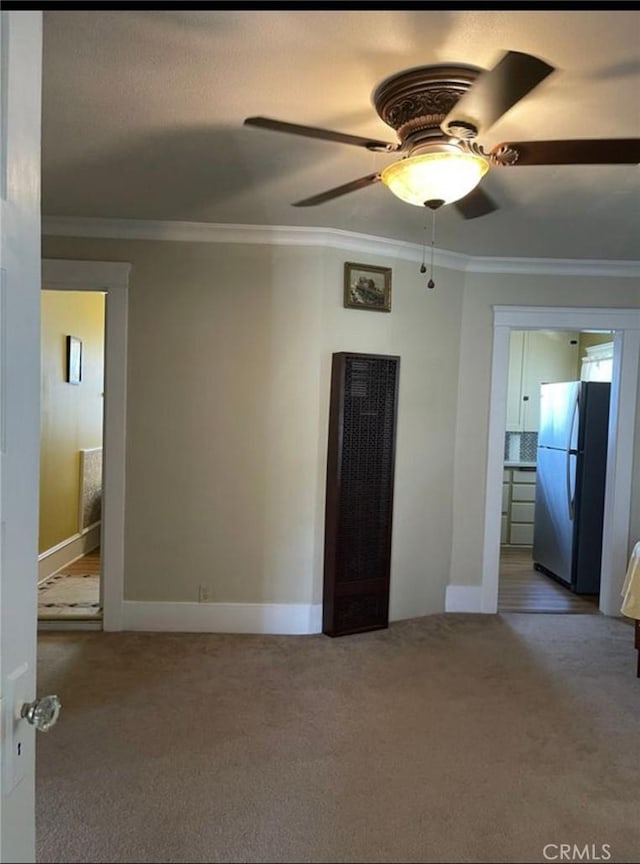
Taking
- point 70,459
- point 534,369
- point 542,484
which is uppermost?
point 534,369

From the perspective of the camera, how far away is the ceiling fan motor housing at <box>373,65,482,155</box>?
1.60 metres

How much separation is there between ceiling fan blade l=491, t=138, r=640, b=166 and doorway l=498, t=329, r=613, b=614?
219 centimetres

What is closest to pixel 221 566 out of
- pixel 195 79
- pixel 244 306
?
pixel 244 306

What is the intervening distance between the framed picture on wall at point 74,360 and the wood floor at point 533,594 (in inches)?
141

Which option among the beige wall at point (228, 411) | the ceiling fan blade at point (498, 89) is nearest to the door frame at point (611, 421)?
the beige wall at point (228, 411)

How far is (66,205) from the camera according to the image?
296 cm

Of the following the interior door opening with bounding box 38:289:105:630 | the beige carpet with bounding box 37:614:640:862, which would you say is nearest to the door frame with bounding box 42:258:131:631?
the interior door opening with bounding box 38:289:105:630

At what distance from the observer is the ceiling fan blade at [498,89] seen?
128 centimetres

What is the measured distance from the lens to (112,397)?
131 inches

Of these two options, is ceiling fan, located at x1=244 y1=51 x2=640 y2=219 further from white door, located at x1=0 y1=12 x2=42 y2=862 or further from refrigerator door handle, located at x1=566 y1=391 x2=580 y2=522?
refrigerator door handle, located at x1=566 y1=391 x2=580 y2=522

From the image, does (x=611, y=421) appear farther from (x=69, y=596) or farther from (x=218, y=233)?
(x=69, y=596)

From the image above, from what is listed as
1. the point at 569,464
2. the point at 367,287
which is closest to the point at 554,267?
the point at 367,287

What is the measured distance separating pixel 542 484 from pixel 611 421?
1.27 m

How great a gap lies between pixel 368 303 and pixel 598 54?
6.40ft
